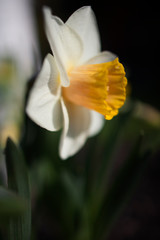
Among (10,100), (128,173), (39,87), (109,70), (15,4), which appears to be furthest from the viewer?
(15,4)

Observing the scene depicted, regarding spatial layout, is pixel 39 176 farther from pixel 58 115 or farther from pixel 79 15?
pixel 79 15

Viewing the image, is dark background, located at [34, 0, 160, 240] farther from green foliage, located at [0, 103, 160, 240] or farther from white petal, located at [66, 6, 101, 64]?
white petal, located at [66, 6, 101, 64]

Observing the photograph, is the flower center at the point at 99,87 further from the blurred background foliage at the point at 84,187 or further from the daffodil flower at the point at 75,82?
the blurred background foliage at the point at 84,187

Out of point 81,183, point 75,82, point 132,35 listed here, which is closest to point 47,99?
point 75,82

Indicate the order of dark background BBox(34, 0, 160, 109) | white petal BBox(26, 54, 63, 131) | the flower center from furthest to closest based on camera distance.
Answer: dark background BBox(34, 0, 160, 109) → the flower center → white petal BBox(26, 54, 63, 131)

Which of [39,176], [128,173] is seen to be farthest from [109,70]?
[39,176]

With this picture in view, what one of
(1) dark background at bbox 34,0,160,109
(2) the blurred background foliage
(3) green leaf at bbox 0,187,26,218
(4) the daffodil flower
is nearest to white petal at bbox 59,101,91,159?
(4) the daffodil flower

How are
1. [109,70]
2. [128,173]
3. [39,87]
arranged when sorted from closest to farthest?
[39,87]
[109,70]
[128,173]
